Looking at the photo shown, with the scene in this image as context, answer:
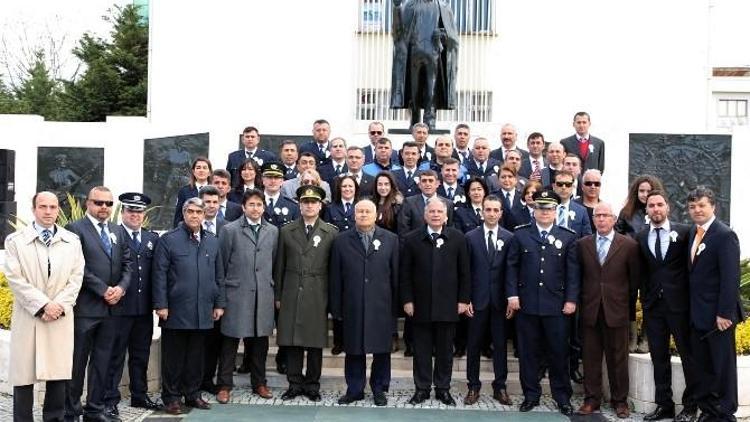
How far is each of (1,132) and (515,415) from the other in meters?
10.0

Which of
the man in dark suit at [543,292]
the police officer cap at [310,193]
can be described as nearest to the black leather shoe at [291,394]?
the police officer cap at [310,193]

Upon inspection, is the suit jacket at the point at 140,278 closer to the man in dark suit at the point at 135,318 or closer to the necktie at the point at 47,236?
the man in dark suit at the point at 135,318

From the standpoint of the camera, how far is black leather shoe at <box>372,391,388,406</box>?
680 cm

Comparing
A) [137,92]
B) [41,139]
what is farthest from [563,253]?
[137,92]

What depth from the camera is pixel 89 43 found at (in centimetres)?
2648

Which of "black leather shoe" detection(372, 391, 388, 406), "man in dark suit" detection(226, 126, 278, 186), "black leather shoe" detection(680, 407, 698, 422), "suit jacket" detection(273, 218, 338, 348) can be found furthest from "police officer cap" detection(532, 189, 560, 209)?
"man in dark suit" detection(226, 126, 278, 186)

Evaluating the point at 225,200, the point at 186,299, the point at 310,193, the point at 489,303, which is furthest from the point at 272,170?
the point at 489,303

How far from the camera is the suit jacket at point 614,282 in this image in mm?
6570

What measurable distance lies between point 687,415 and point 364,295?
99.9 inches

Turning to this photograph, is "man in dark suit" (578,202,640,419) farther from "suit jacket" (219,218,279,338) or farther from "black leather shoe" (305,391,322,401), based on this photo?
"suit jacket" (219,218,279,338)

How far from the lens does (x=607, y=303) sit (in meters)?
6.57

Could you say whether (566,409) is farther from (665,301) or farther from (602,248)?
(602,248)

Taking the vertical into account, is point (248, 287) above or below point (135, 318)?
above

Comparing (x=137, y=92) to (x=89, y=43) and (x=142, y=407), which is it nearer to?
(x=89, y=43)
